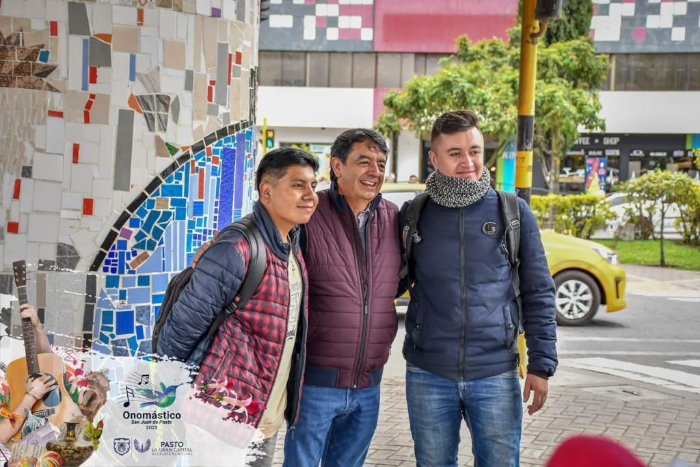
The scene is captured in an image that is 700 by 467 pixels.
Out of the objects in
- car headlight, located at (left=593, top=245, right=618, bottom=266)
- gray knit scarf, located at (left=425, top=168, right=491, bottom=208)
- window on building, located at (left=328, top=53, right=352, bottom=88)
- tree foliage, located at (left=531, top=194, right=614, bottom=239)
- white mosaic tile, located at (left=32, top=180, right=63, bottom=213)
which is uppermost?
window on building, located at (left=328, top=53, right=352, bottom=88)

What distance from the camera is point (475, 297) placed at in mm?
3242

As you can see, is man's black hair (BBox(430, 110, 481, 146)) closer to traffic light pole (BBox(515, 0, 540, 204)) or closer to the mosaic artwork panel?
the mosaic artwork panel

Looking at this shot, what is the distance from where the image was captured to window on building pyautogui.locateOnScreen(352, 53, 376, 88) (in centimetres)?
3553

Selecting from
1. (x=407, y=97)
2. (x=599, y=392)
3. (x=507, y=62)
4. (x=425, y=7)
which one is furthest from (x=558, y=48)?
(x=599, y=392)

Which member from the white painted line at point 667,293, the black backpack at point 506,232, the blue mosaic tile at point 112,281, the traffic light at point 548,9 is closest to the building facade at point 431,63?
the white painted line at point 667,293

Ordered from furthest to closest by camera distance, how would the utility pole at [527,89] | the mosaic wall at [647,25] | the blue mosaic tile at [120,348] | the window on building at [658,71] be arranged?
1. the window on building at [658,71]
2. the mosaic wall at [647,25]
3. the utility pole at [527,89]
4. the blue mosaic tile at [120,348]

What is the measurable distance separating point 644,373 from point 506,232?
18.1ft

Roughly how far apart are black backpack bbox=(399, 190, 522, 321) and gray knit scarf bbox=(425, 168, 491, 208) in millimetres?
89

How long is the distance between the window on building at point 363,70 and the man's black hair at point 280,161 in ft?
108

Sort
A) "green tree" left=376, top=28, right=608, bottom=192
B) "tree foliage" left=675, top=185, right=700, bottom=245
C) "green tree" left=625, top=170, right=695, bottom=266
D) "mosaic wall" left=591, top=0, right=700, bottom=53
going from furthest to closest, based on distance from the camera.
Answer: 1. "mosaic wall" left=591, top=0, right=700, bottom=53
2. "green tree" left=376, top=28, right=608, bottom=192
3. "tree foliage" left=675, top=185, right=700, bottom=245
4. "green tree" left=625, top=170, right=695, bottom=266

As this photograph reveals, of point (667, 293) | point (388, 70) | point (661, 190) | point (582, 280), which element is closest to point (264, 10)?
point (582, 280)

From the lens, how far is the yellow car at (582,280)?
1038cm

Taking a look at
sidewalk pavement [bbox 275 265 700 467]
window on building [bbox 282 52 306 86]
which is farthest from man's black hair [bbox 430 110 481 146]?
window on building [bbox 282 52 306 86]

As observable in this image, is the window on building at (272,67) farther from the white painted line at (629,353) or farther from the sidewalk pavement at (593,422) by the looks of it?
the sidewalk pavement at (593,422)
